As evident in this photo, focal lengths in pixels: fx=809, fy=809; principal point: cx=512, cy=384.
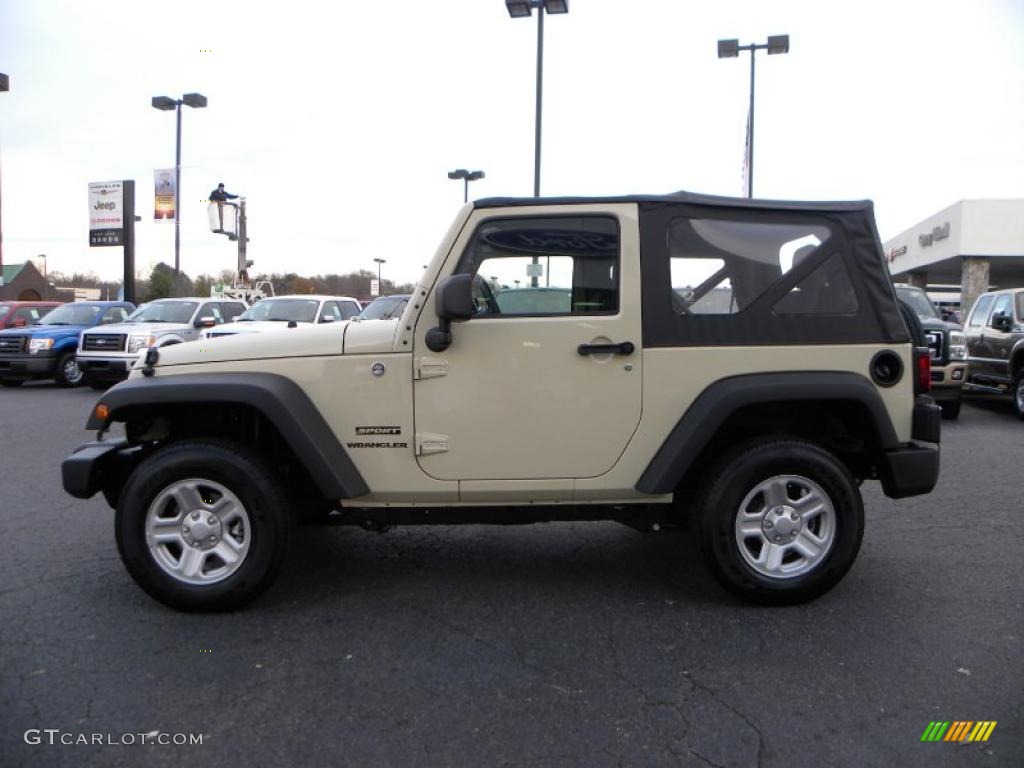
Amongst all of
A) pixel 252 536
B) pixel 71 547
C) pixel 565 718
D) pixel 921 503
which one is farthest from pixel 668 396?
pixel 71 547

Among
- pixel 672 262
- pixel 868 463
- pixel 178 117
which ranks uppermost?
pixel 178 117

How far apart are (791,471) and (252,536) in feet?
8.70

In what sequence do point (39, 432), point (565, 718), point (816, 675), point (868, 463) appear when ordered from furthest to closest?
point (39, 432) < point (868, 463) < point (816, 675) < point (565, 718)

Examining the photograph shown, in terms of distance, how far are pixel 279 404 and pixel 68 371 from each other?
14.4m

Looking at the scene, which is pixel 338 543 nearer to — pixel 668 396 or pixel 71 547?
pixel 71 547

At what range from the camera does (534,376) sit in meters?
3.95

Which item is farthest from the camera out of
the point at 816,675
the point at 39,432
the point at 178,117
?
the point at 178,117

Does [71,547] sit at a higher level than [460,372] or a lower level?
lower

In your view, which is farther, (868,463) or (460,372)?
(868,463)

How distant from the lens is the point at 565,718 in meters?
2.99

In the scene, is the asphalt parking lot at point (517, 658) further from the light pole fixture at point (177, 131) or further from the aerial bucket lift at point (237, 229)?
the light pole fixture at point (177, 131)

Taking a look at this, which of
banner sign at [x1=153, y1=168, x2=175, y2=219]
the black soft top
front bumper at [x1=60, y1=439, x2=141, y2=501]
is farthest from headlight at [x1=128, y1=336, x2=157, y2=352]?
banner sign at [x1=153, y1=168, x2=175, y2=219]

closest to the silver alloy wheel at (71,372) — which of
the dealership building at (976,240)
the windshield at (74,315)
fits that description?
the windshield at (74,315)
